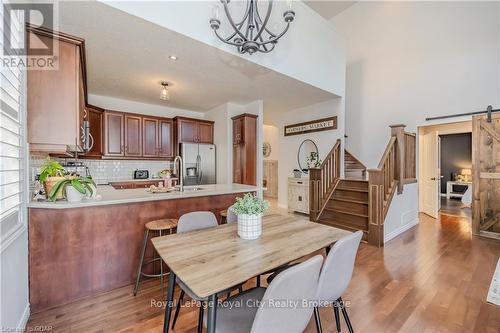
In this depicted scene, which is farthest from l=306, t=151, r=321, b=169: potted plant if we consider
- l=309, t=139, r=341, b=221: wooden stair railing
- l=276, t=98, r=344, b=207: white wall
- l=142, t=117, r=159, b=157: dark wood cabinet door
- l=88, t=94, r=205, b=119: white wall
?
l=142, t=117, r=159, b=157: dark wood cabinet door

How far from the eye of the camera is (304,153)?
5586mm

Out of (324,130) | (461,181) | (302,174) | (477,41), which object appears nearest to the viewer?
(477,41)

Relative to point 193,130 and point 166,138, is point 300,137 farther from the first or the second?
point 166,138

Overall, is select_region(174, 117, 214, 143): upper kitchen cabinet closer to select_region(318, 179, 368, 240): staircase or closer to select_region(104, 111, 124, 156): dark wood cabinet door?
select_region(104, 111, 124, 156): dark wood cabinet door

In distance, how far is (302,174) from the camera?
218 inches

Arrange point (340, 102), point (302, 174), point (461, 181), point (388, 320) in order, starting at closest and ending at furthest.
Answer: point (388, 320), point (340, 102), point (302, 174), point (461, 181)

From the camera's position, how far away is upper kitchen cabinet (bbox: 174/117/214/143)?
15.5ft

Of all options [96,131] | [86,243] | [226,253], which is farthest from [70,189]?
[96,131]

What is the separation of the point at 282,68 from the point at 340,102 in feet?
6.27

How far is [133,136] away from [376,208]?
4714 mm

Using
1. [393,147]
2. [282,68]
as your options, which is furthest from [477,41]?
[282,68]

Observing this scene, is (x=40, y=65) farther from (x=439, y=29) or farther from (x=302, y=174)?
(x=439, y=29)

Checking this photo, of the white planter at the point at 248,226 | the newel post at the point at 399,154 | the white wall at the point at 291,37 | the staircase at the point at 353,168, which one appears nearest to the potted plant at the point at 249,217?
the white planter at the point at 248,226

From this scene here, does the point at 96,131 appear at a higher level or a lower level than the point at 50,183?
higher
